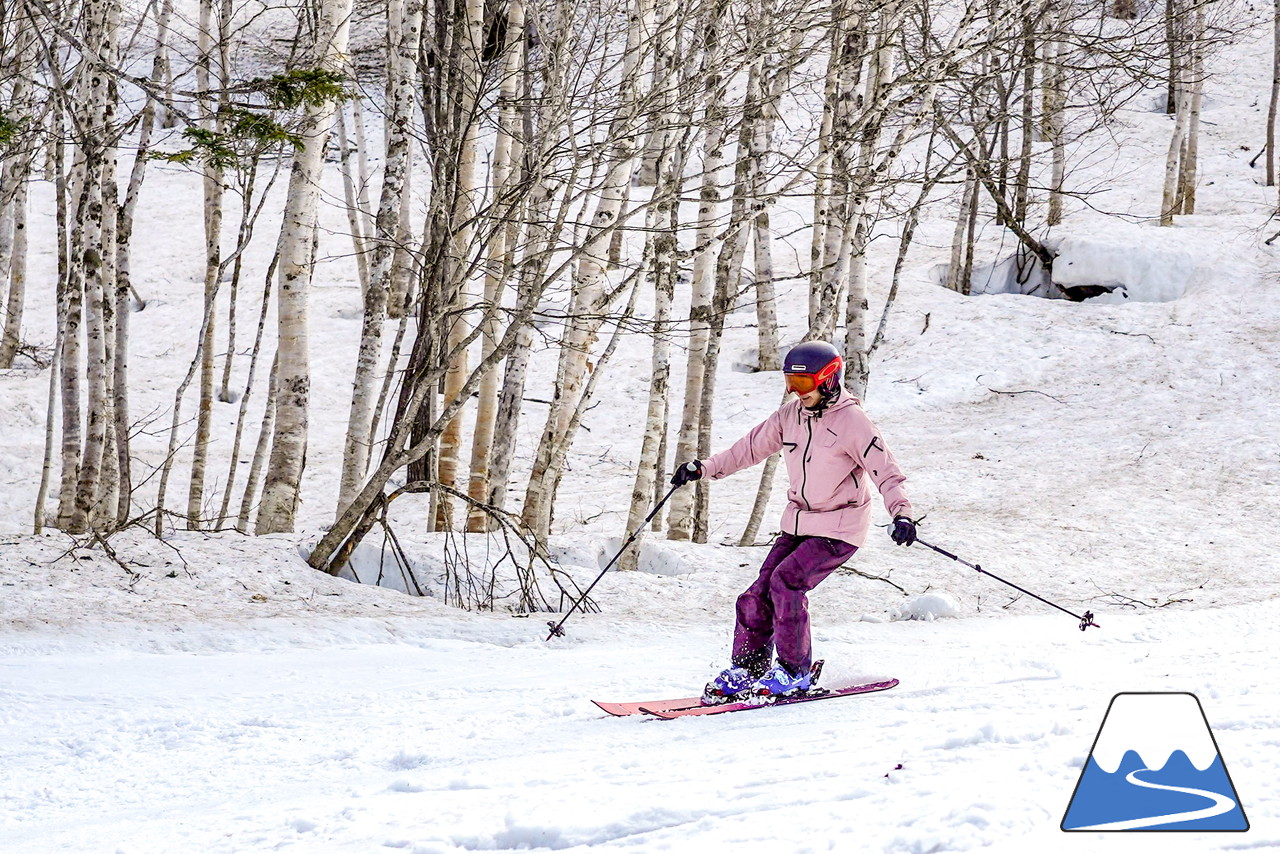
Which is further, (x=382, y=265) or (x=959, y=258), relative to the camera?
(x=959, y=258)

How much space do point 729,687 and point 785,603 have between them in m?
0.49

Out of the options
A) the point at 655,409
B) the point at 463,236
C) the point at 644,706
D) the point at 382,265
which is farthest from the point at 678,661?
the point at 463,236

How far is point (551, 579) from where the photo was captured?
8.14 meters

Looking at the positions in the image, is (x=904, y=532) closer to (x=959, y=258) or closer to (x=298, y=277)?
(x=298, y=277)

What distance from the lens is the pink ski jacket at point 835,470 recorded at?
499 centimetres

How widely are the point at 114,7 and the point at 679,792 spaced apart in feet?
25.5

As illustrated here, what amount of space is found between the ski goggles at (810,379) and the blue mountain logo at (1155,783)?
79.3 inches

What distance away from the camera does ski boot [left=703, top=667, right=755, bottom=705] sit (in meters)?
5.00

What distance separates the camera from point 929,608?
809 centimetres

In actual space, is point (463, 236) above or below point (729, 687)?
above

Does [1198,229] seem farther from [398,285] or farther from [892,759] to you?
[892,759]

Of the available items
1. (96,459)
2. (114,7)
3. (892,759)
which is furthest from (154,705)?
(114,7)

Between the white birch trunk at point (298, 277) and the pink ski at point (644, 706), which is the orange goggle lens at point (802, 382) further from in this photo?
the white birch trunk at point (298, 277)

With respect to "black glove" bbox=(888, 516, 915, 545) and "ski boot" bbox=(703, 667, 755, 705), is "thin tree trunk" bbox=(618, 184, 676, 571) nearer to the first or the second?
"ski boot" bbox=(703, 667, 755, 705)
